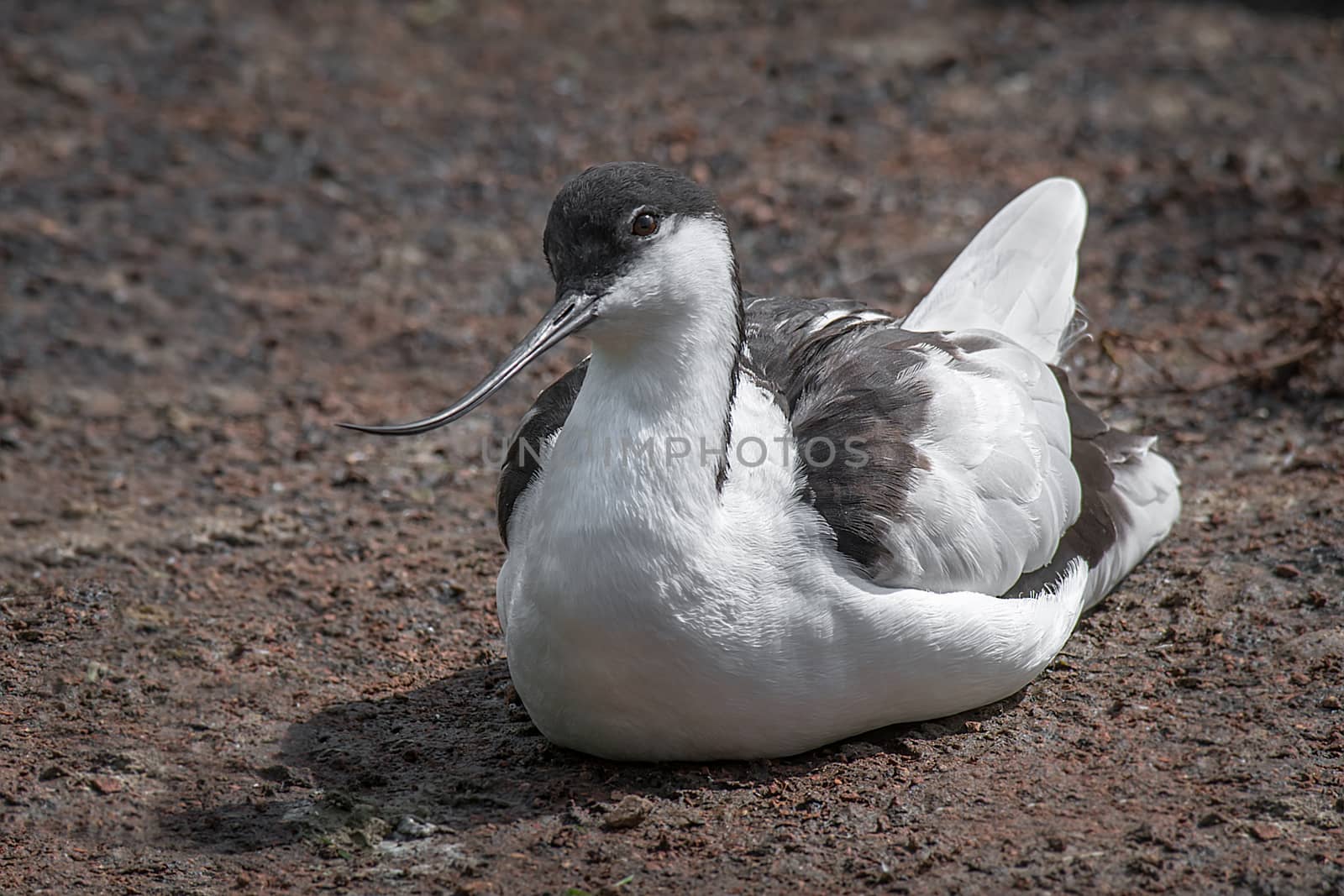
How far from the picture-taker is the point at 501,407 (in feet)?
23.6

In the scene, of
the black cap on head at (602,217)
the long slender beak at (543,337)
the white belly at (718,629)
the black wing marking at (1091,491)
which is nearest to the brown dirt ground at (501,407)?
the white belly at (718,629)

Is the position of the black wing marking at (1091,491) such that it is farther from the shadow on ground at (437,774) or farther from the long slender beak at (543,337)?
the long slender beak at (543,337)

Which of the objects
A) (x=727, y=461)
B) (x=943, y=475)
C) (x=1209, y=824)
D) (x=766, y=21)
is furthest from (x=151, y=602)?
(x=766, y=21)

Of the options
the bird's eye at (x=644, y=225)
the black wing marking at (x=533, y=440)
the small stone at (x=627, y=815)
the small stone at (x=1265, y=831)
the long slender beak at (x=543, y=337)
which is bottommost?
the small stone at (x=627, y=815)

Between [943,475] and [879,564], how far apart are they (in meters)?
0.38

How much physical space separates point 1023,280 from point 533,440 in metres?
2.07

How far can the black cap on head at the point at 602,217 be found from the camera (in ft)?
13.1

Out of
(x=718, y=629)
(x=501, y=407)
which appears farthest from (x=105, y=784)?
(x=501, y=407)

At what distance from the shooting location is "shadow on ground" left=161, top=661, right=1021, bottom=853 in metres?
4.27

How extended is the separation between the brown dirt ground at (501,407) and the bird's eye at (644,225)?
5.00 ft

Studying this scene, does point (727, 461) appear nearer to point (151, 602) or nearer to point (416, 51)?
point (151, 602)

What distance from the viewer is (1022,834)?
4004 mm

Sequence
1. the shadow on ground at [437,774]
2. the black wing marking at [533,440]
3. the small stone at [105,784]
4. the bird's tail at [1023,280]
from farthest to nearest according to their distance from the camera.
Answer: the bird's tail at [1023,280] < the black wing marking at [533,440] < the small stone at [105,784] < the shadow on ground at [437,774]

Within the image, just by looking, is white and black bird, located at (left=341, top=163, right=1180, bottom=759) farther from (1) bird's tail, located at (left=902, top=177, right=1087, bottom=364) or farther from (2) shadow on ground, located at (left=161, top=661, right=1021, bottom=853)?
(1) bird's tail, located at (left=902, top=177, right=1087, bottom=364)
